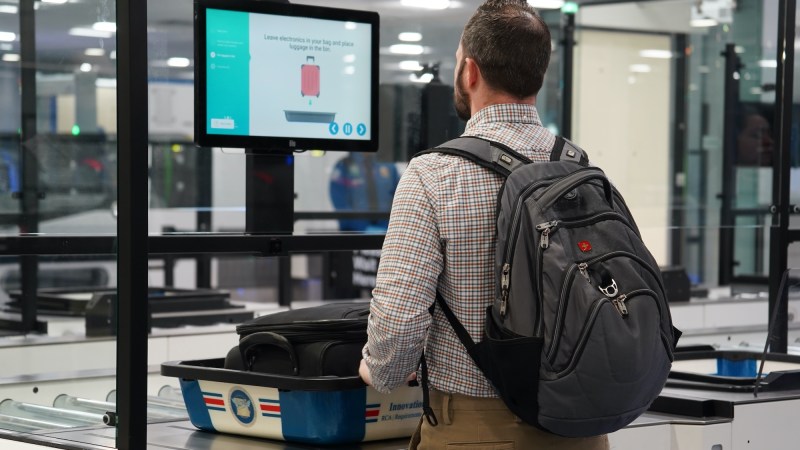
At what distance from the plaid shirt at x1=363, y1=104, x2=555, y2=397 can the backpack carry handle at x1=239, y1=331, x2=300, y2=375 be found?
1.13 ft

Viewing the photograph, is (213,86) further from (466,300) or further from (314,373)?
(466,300)

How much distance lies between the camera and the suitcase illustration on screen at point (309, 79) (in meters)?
3.18

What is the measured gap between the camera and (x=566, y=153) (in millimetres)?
2209

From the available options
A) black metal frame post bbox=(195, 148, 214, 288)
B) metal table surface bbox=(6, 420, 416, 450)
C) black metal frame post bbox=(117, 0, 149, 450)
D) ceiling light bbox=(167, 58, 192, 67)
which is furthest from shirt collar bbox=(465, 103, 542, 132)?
black metal frame post bbox=(195, 148, 214, 288)

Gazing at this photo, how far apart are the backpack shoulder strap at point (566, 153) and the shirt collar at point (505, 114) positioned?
64mm

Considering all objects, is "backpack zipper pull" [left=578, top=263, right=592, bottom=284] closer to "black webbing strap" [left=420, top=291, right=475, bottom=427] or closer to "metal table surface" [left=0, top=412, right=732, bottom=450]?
"black webbing strap" [left=420, top=291, right=475, bottom=427]

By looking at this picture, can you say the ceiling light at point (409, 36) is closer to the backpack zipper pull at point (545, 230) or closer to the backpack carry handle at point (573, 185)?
the backpack carry handle at point (573, 185)

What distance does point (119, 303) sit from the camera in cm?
225

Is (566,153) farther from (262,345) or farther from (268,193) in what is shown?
(268,193)

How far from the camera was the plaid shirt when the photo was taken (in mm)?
2064

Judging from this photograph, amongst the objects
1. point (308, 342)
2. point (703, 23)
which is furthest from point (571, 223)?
point (703, 23)

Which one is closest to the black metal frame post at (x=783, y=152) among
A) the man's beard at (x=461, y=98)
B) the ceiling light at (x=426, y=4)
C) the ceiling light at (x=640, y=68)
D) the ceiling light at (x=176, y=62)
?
the ceiling light at (x=426, y=4)

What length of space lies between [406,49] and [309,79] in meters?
2.31

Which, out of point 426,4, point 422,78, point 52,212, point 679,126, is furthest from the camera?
point 679,126
